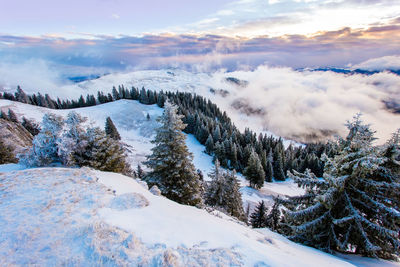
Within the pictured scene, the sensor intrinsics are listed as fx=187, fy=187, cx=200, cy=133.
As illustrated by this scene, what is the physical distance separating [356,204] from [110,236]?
1066cm

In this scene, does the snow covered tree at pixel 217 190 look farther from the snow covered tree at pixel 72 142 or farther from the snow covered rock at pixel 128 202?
the snow covered rock at pixel 128 202

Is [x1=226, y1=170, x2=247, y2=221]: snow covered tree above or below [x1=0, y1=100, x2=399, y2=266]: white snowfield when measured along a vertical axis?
below

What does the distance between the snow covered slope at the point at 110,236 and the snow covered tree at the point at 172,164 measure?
7295 mm

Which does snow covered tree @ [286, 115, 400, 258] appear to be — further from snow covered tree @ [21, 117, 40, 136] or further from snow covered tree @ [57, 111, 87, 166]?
snow covered tree @ [21, 117, 40, 136]

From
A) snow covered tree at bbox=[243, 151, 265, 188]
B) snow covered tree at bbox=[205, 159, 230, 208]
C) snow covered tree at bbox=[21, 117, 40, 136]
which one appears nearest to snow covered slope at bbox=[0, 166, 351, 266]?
snow covered tree at bbox=[205, 159, 230, 208]

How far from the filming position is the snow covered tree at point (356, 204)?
25.9ft

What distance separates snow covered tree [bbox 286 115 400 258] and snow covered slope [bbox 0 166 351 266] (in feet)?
8.60

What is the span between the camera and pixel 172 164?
15.8 metres

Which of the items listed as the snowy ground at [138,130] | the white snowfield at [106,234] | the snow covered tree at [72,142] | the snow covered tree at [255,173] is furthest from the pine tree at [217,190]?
the snow covered tree at [255,173]

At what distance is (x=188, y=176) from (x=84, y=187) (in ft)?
28.2

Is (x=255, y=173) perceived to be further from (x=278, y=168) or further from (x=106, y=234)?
(x=106, y=234)

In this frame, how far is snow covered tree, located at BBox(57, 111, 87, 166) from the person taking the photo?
570 inches

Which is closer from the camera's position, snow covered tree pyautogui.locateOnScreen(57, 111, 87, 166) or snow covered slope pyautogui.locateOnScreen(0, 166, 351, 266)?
snow covered slope pyautogui.locateOnScreen(0, 166, 351, 266)

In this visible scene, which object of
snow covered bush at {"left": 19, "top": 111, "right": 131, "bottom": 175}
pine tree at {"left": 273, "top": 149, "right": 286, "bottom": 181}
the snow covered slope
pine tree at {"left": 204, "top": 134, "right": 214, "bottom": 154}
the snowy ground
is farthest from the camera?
pine tree at {"left": 204, "top": 134, "right": 214, "bottom": 154}
